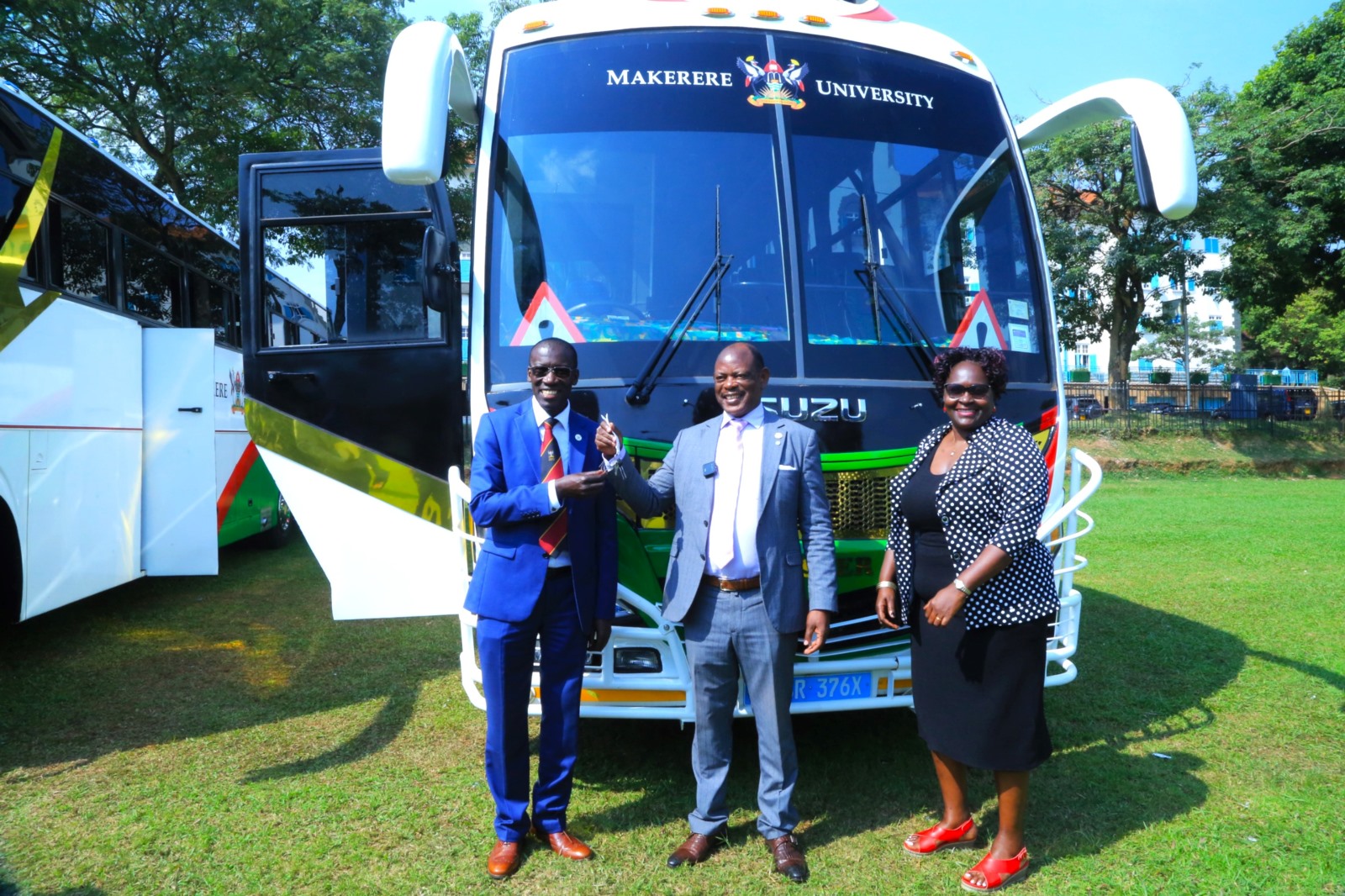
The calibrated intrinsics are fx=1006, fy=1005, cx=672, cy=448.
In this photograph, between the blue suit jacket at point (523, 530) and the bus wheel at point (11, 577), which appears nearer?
the blue suit jacket at point (523, 530)

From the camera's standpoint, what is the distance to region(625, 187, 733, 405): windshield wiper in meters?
4.05

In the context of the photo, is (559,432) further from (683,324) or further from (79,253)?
(79,253)

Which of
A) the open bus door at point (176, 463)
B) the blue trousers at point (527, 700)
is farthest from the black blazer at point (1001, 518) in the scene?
the open bus door at point (176, 463)

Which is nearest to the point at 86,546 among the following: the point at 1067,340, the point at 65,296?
the point at 65,296

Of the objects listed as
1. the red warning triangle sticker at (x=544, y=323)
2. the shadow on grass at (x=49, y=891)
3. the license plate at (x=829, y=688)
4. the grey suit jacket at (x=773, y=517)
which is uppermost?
the red warning triangle sticker at (x=544, y=323)

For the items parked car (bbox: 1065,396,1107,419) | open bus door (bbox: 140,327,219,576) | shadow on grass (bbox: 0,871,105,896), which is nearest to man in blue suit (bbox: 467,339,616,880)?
shadow on grass (bbox: 0,871,105,896)

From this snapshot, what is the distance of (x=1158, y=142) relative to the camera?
4.36 meters

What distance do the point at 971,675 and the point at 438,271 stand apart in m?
2.74

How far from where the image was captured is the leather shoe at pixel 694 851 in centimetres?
365

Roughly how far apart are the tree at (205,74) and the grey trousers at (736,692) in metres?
13.5

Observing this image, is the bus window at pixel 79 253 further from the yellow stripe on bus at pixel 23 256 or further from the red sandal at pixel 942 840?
the red sandal at pixel 942 840

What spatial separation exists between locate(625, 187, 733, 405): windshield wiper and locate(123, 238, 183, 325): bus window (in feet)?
16.3

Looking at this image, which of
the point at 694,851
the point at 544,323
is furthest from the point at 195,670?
the point at 694,851

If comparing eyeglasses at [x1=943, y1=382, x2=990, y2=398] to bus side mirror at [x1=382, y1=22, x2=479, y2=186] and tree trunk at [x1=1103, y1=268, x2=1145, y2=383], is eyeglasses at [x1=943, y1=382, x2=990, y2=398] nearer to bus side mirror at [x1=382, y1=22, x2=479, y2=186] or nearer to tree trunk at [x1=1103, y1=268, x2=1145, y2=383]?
bus side mirror at [x1=382, y1=22, x2=479, y2=186]
